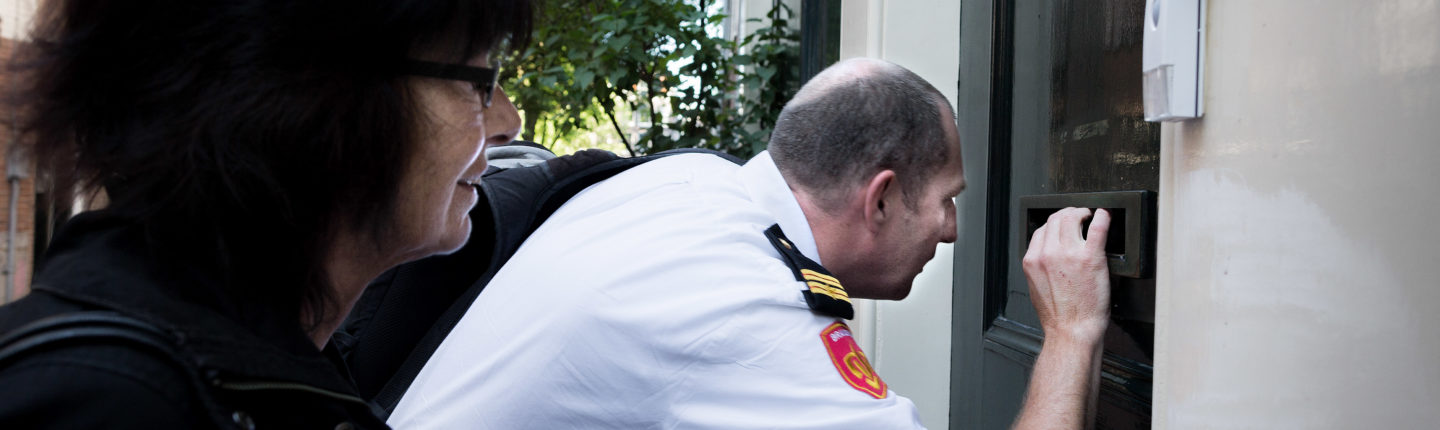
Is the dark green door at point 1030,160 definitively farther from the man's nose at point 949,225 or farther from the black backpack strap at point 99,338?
the black backpack strap at point 99,338

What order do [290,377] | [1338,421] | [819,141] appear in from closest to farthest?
1. [290,377]
2. [1338,421]
3. [819,141]

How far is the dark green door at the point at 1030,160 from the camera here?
154cm

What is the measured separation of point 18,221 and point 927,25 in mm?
14266

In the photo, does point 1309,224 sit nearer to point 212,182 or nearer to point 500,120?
point 500,120

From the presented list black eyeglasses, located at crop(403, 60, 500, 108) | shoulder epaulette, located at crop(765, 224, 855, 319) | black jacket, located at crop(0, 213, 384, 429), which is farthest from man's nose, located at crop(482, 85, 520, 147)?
shoulder epaulette, located at crop(765, 224, 855, 319)

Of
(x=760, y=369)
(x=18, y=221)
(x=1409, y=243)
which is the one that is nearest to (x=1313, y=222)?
(x=1409, y=243)

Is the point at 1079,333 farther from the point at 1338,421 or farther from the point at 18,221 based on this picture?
the point at 18,221

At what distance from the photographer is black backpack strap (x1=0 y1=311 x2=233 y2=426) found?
612 mm

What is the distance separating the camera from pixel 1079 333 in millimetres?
1537

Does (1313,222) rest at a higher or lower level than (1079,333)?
higher

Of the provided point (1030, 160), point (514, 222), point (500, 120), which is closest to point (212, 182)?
point (500, 120)

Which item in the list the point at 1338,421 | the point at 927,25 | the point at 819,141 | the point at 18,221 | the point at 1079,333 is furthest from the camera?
the point at 18,221

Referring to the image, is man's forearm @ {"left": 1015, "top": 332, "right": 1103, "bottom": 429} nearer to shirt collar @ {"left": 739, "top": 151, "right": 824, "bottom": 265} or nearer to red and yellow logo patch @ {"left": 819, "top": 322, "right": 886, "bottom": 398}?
red and yellow logo patch @ {"left": 819, "top": 322, "right": 886, "bottom": 398}

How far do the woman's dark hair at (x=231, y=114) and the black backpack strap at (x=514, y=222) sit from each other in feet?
2.81
